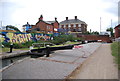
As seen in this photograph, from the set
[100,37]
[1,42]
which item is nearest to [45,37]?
[1,42]

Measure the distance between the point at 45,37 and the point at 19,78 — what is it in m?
24.0

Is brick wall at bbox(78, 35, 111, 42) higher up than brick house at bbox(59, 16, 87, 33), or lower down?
lower down

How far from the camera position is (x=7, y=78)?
558cm

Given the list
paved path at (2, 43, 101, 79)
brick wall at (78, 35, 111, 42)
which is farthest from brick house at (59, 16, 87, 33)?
paved path at (2, 43, 101, 79)

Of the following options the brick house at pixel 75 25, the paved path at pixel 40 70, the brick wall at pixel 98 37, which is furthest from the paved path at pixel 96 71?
the brick house at pixel 75 25

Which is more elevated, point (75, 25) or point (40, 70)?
point (75, 25)

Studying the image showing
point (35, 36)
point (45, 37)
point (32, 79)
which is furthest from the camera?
point (45, 37)

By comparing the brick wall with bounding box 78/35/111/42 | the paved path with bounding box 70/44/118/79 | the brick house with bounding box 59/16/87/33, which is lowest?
the paved path with bounding box 70/44/118/79

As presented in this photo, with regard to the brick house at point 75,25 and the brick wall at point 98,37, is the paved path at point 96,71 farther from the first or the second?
the brick house at point 75,25

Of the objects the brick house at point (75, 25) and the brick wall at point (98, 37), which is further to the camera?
the brick house at point (75, 25)

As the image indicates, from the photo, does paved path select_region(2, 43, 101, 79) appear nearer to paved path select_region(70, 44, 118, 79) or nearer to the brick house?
paved path select_region(70, 44, 118, 79)

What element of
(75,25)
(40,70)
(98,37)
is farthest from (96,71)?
(75,25)

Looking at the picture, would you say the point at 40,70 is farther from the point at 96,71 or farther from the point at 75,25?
the point at 75,25

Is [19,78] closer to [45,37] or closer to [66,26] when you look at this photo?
[45,37]
